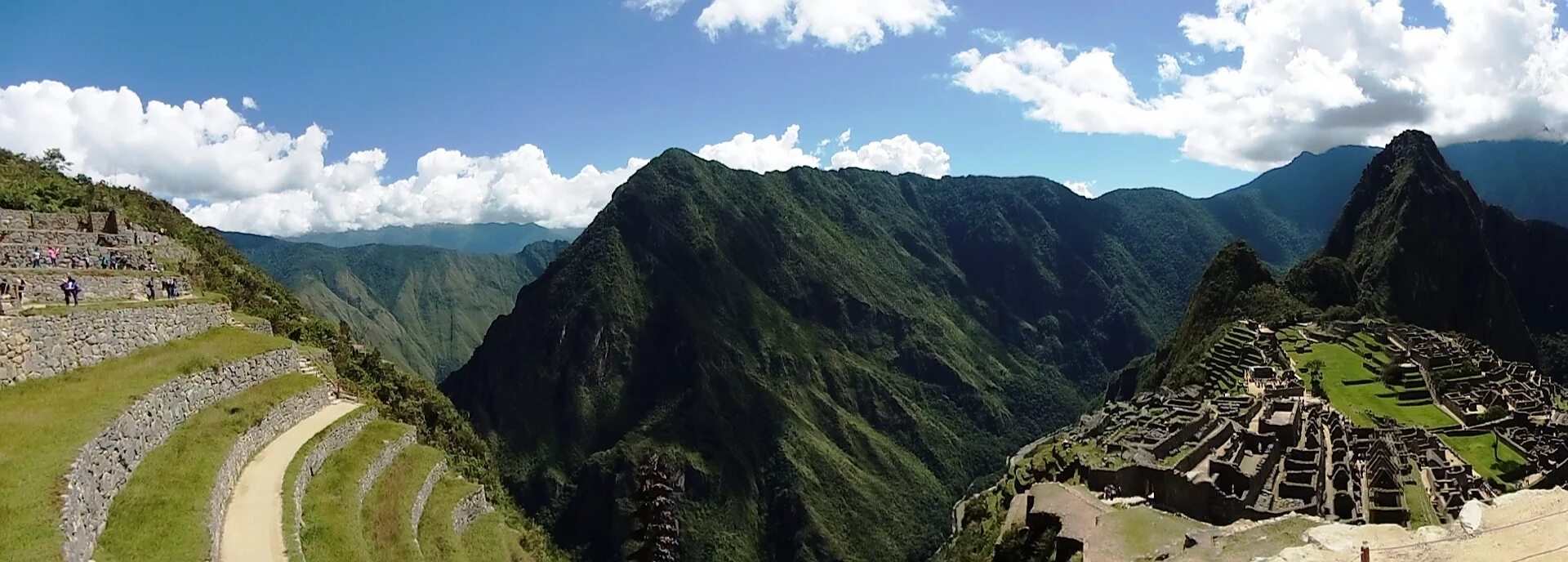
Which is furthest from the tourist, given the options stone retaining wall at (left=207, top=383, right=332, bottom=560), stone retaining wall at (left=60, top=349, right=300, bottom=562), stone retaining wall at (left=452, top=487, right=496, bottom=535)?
stone retaining wall at (left=452, top=487, right=496, bottom=535)

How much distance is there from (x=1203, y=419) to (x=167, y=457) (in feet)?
179

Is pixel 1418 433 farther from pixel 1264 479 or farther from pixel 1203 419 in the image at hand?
pixel 1264 479

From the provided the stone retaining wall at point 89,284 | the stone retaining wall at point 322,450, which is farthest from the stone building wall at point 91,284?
the stone retaining wall at point 322,450

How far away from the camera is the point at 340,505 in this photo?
817 inches

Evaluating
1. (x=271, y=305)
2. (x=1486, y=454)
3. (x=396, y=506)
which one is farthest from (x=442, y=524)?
(x=1486, y=454)

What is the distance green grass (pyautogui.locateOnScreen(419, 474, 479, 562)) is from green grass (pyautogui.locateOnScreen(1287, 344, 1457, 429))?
191 feet

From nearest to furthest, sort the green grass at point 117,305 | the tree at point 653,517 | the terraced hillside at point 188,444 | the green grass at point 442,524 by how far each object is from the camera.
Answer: the terraced hillside at point 188,444
the green grass at point 117,305
the green grass at point 442,524
the tree at point 653,517

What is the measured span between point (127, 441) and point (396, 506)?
6.78 m

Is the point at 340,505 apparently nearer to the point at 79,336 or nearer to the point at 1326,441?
the point at 79,336

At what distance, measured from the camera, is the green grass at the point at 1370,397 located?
191 ft

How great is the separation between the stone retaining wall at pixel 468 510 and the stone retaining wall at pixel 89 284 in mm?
12226

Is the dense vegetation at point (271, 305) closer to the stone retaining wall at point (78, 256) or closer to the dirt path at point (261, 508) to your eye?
the stone retaining wall at point (78, 256)

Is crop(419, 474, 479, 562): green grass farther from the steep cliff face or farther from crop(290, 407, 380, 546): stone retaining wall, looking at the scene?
the steep cliff face

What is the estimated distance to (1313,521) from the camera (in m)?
15.5
